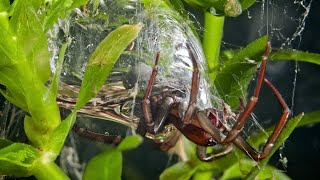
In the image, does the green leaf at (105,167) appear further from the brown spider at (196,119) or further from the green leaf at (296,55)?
the green leaf at (296,55)

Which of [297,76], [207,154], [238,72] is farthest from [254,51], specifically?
[297,76]

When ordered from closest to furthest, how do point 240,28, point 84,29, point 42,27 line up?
point 42,27 → point 84,29 → point 240,28

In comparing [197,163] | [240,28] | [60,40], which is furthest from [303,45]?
[60,40]

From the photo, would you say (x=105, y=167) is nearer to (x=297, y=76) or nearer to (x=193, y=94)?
(x=193, y=94)

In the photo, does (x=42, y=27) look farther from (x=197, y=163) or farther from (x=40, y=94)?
(x=197, y=163)

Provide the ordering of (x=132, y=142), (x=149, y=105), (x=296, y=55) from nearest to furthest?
(x=132, y=142) → (x=149, y=105) → (x=296, y=55)
